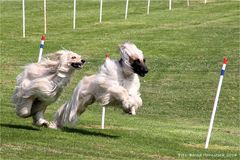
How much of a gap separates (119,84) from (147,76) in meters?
12.8

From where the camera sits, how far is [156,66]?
28312mm

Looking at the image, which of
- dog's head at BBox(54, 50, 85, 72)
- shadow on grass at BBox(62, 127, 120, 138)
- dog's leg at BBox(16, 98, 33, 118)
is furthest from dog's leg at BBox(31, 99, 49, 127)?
dog's head at BBox(54, 50, 85, 72)

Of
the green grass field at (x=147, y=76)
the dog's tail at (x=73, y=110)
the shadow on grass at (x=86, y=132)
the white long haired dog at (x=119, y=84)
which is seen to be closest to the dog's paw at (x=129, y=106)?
the white long haired dog at (x=119, y=84)

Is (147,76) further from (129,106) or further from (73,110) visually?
(129,106)

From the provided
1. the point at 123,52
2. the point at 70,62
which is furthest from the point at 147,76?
the point at 70,62

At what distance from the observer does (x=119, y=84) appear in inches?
536

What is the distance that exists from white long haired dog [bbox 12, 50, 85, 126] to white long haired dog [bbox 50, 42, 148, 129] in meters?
0.38

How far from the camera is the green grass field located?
12.7 meters

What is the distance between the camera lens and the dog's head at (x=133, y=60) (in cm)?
1357

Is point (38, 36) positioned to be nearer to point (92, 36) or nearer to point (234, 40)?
point (92, 36)

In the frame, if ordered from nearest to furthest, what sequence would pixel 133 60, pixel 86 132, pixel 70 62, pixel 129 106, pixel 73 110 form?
pixel 129 106 < pixel 133 60 < pixel 70 62 < pixel 73 110 < pixel 86 132

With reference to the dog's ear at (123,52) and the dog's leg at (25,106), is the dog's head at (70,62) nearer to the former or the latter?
the dog's ear at (123,52)

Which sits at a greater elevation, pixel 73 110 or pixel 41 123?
pixel 73 110

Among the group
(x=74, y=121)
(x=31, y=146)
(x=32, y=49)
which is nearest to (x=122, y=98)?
(x=74, y=121)
